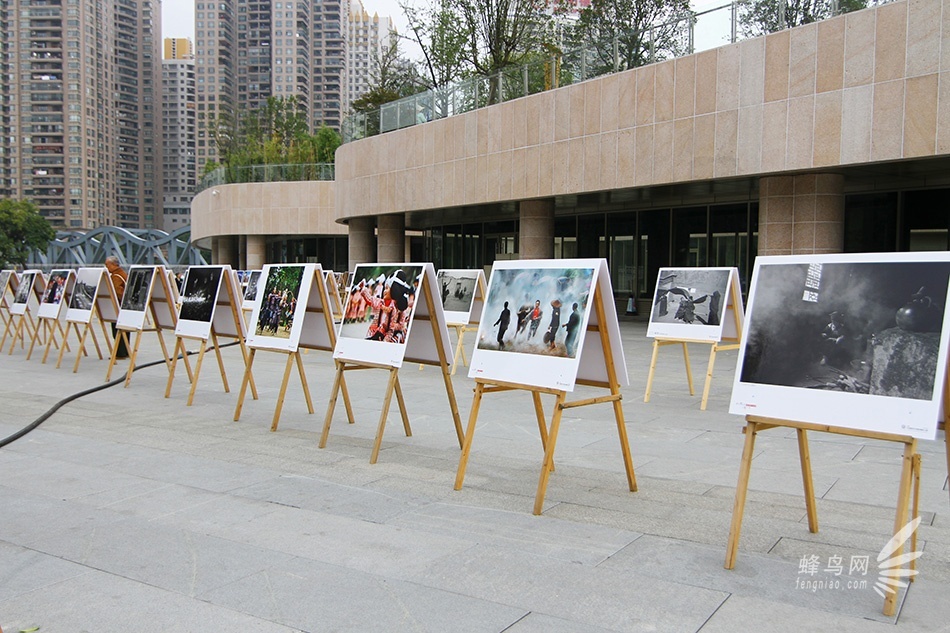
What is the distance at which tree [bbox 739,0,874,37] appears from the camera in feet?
50.8

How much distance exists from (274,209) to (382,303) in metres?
39.0

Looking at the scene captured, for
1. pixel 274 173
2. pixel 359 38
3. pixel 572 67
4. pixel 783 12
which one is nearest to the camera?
pixel 783 12

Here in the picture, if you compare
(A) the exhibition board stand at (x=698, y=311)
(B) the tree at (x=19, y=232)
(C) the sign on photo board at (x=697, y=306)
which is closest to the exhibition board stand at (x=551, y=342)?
(A) the exhibition board stand at (x=698, y=311)

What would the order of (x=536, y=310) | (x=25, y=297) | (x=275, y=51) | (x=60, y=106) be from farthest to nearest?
(x=275, y=51)
(x=60, y=106)
(x=25, y=297)
(x=536, y=310)

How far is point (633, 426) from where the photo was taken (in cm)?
841

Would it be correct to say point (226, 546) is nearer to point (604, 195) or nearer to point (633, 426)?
point (633, 426)

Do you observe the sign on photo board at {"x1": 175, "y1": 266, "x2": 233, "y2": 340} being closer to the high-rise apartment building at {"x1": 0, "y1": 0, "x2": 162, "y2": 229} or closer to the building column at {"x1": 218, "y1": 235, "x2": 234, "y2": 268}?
the building column at {"x1": 218, "y1": 235, "x2": 234, "y2": 268}

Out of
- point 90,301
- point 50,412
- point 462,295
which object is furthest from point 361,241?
point 50,412

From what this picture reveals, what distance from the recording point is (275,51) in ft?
438

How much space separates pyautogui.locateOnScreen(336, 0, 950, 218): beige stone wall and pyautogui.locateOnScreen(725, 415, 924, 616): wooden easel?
463 inches

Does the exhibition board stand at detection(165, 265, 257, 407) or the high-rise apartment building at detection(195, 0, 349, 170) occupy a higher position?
the high-rise apartment building at detection(195, 0, 349, 170)

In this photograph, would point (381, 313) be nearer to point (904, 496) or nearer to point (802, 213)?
point (904, 496)

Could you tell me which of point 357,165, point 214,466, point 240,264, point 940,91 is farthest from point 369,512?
point 240,264

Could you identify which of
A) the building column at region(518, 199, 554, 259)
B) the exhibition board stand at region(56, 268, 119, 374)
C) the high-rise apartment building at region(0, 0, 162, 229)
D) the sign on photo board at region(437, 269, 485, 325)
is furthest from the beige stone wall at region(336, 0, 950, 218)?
the high-rise apartment building at region(0, 0, 162, 229)
